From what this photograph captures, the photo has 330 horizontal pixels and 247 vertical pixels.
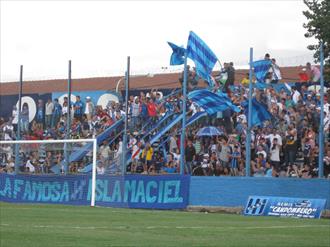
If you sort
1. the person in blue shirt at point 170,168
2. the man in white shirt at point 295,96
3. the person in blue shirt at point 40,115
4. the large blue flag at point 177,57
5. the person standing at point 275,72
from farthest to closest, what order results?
the person in blue shirt at point 40,115 → the large blue flag at point 177,57 → the person in blue shirt at point 170,168 → the man in white shirt at point 295,96 → the person standing at point 275,72

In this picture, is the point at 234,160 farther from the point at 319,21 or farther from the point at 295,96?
the point at 319,21

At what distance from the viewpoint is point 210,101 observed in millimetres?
29891

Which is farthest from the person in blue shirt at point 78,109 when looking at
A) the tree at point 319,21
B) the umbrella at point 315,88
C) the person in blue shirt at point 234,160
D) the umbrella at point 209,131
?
the tree at point 319,21

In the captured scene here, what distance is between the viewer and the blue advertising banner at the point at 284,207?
1008 inches

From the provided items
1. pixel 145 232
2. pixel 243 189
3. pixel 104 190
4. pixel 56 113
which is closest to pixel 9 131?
pixel 56 113

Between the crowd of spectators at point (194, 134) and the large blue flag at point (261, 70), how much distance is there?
220 mm

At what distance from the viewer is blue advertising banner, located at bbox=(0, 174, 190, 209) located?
30391 mm

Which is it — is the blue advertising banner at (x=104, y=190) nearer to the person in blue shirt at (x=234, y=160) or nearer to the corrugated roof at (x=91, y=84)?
the person in blue shirt at (x=234, y=160)

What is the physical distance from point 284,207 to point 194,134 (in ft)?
18.5

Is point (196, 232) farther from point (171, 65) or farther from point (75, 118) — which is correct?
point (75, 118)

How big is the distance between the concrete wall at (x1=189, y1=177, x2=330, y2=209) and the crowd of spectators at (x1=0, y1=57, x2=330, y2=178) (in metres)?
0.48

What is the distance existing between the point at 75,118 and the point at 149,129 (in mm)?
3880

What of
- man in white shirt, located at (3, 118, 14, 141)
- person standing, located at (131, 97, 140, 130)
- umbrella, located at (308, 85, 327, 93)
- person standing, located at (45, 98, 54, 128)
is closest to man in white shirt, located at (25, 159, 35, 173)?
person standing, located at (45, 98, 54, 128)

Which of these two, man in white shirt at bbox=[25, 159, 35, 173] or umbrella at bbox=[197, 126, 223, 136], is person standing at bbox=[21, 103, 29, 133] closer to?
man in white shirt at bbox=[25, 159, 35, 173]
